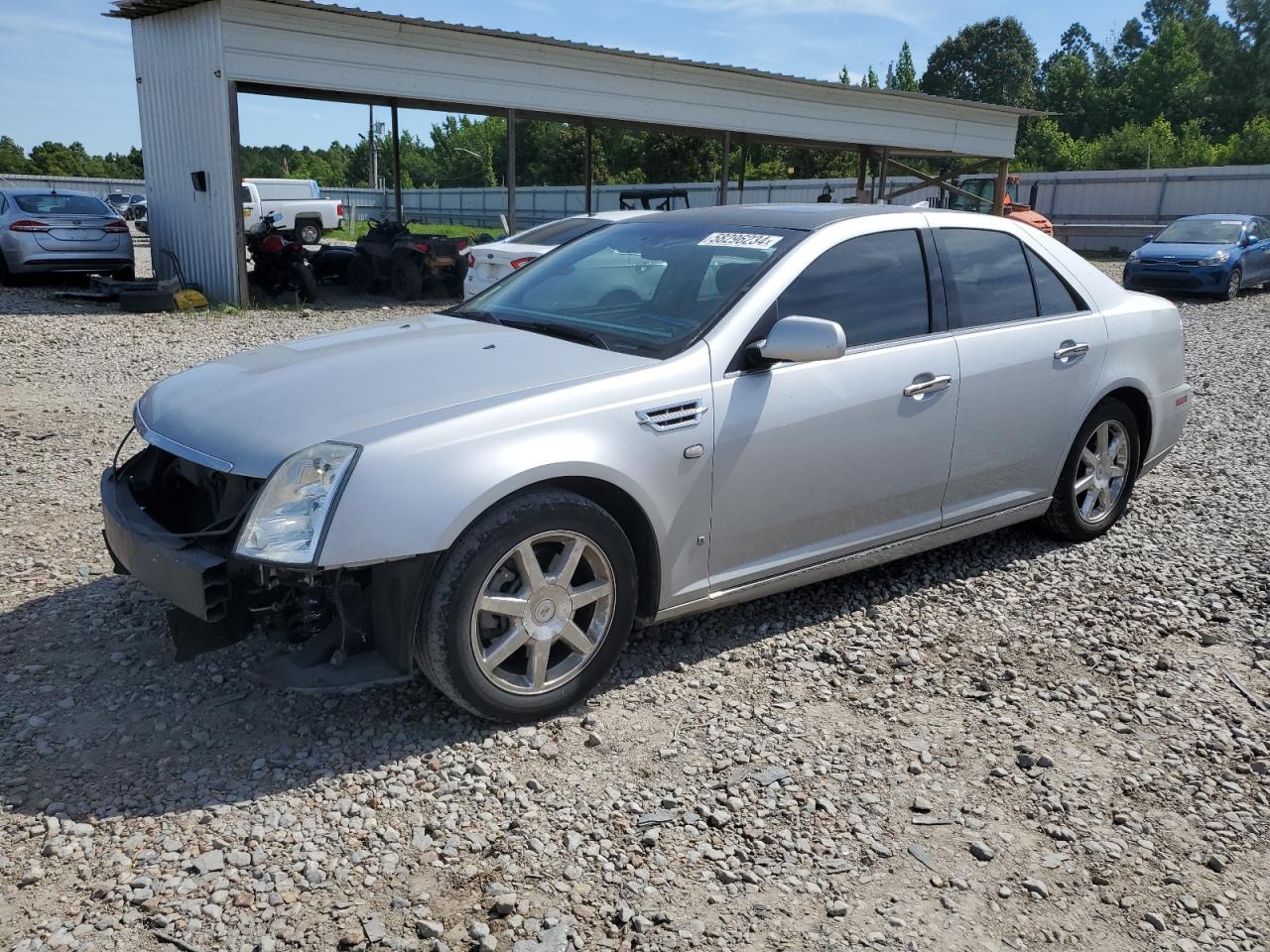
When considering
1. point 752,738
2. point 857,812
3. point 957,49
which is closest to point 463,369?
point 752,738

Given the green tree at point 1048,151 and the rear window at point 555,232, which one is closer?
the rear window at point 555,232

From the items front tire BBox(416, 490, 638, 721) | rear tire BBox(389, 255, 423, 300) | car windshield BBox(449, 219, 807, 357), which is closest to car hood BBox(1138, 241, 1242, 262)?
rear tire BBox(389, 255, 423, 300)

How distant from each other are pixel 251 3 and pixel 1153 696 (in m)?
13.9

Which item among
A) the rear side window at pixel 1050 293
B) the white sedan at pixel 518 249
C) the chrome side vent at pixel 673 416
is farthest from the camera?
the white sedan at pixel 518 249

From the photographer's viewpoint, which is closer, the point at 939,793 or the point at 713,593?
the point at 939,793

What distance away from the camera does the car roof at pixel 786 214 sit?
4.16 metres

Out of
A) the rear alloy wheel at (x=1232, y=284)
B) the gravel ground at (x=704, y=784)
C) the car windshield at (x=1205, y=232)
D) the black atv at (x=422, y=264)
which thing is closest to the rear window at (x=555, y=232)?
the black atv at (x=422, y=264)

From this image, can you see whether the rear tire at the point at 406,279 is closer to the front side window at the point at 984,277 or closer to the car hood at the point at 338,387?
the car hood at the point at 338,387

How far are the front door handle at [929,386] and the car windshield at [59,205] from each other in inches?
603

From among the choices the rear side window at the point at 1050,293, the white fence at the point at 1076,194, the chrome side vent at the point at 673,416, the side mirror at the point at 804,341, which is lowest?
the chrome side vent at the point at 673,416

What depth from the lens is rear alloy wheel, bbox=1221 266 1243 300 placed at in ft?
58.5

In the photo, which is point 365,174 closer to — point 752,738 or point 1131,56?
point 1131,56

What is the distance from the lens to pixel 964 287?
14.6 ft

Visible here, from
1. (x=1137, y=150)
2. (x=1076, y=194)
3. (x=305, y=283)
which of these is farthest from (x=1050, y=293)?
(x=1137, y=150)
